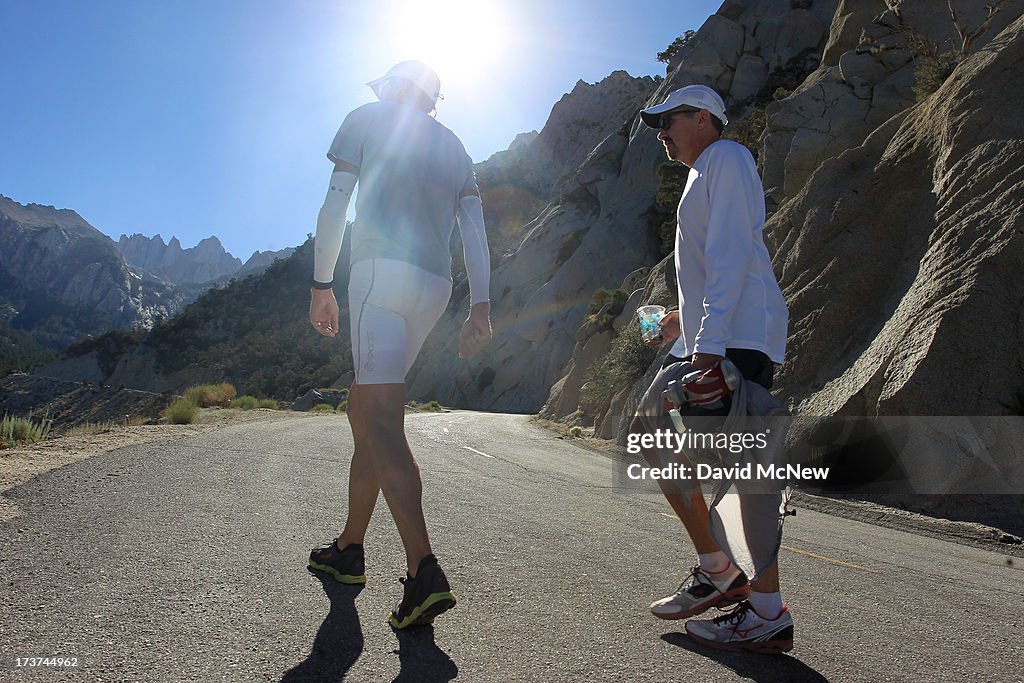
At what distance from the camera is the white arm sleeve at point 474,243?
312 centimetres

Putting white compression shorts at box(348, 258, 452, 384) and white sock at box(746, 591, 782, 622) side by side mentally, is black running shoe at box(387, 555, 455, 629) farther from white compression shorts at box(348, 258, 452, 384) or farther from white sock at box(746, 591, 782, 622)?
white sock at box(746, 591, 782, 622)

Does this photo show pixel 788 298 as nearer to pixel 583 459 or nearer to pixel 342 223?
pixel 583 459

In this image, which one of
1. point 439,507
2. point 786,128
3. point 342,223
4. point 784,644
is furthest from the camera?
point 786,128

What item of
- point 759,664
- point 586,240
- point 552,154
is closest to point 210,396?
point 759,664

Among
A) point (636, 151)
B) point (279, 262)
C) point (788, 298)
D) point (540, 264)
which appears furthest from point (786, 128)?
point (279, 262)

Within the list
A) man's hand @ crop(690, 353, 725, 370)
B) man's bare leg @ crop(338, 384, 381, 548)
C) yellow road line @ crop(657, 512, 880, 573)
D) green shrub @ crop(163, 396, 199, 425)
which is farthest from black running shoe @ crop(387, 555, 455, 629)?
green shrub @ crop(163, 396, 199, 425)

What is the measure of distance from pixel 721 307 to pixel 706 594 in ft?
3.50

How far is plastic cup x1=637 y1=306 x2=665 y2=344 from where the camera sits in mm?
3034

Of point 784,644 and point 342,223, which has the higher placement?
point 342,223

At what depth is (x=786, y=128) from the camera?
66.2ft

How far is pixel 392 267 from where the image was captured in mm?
2664

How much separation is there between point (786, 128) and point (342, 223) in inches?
810

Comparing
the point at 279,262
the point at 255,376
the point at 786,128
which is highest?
the point at 279,262

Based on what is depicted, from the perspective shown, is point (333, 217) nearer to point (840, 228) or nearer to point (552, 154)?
point (840, 228)
